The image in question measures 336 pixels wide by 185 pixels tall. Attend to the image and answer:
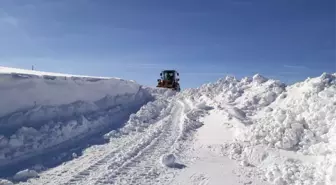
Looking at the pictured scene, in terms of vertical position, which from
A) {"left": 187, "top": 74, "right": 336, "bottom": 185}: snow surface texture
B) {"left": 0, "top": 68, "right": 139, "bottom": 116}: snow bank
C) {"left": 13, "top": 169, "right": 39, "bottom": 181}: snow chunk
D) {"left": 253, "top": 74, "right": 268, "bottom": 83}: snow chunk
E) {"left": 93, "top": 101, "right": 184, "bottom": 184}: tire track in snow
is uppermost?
{"left": 253, "top": 74, "right": 268, "bottom": 83}: snow chunk

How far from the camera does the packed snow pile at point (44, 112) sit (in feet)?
30.0

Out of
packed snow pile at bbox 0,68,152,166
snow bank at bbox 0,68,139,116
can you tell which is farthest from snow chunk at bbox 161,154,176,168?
snow bank at bbox 0,68,139,116

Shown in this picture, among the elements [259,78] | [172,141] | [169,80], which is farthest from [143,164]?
[169,80]

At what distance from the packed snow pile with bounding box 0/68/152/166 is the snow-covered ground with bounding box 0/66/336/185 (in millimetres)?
39

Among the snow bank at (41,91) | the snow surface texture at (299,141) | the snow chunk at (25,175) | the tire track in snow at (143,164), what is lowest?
the snow chunk at (25,175)

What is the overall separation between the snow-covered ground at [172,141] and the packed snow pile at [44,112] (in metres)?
0.04

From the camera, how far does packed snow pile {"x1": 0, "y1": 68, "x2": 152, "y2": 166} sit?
9131 mm

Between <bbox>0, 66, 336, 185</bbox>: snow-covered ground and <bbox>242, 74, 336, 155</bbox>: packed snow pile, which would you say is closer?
<bbox>0, 66, 336, 185</bbox>: snow-covered ground

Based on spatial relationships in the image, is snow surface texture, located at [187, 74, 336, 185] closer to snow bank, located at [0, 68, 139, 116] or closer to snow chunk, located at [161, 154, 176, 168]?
snow chunk, located at [161, 154, 176, 168]

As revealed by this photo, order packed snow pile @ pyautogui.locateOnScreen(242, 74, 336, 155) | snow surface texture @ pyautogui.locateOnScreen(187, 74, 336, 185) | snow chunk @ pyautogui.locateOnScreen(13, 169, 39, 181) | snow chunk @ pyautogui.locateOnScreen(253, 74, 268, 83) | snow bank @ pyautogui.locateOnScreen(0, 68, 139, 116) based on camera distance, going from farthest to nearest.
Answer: snow chunk @ pyautogui.locateOnScreen(253, 74, 268, 83) < snow bank @ pyautogui.locateOnScreen(0, 68, 139, 116) < packed snow pile @ pyautogui.locateOnScreen(242, 74, 336, 155) < snow chunk @ pyautogui.locateOnScreen(13, 169, 39, 181) < snow surface texture @ pyautogui.locateOnScreen(187, 74, 336, 185)

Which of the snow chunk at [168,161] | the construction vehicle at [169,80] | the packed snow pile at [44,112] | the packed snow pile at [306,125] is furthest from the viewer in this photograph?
the construction vehicle at [169,80]

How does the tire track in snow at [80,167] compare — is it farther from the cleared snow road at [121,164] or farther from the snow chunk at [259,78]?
the snow chunk at [259,78]

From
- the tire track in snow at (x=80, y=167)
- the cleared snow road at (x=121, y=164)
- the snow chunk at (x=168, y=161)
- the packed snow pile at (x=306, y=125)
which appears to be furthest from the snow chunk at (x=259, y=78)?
the snow chunk at (x=168, y=161)

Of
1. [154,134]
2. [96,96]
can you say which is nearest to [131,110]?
[96,96]
